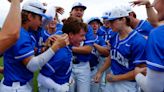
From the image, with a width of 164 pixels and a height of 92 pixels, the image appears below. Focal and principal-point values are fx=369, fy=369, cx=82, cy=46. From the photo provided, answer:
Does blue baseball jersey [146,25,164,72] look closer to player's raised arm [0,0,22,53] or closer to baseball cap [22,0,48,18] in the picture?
player's raised arm [0,0,22,53]

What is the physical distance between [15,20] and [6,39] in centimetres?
15

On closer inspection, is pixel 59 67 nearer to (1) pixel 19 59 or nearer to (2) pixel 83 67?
(1) pixel 19 59

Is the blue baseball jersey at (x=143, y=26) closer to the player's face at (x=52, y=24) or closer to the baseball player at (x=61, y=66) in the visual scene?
the player's face at (x=52, y=24)

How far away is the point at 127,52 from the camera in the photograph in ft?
15.9

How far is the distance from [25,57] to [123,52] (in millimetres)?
1360

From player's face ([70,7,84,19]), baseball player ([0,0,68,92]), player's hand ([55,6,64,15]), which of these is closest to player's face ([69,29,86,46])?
baseball player ([0,0,68,92])

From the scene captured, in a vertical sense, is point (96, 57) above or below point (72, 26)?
below

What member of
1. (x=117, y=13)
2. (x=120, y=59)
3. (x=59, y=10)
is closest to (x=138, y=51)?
(x=120, y=59)

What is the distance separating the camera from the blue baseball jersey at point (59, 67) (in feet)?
16.0

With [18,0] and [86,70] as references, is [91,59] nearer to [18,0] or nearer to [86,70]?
[86,70]

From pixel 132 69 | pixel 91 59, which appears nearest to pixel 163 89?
pixel 132 69

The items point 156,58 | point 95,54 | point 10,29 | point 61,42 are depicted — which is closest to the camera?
point 10,29

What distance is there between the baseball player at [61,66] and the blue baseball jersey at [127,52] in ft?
1.73

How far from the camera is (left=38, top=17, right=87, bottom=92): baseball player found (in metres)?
4.89
